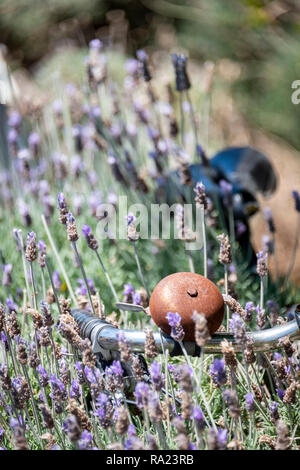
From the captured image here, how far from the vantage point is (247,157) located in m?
2.71

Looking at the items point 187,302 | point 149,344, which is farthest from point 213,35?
point 149,344

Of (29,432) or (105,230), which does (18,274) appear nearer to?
(105,230)

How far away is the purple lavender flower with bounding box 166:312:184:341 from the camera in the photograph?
4.13 ft

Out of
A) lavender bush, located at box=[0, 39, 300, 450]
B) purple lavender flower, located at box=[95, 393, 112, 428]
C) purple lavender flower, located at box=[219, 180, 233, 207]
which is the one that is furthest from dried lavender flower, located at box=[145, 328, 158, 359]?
purple lavender flower, located at box=[219, 180, 233, 207]

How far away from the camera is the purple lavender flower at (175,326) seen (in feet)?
4.13

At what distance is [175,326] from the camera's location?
1.26 metres

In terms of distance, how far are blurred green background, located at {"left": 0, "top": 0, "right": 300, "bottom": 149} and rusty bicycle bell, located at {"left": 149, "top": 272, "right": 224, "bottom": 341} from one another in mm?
2065

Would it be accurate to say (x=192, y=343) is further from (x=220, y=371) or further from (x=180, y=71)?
(x=180, y=71)

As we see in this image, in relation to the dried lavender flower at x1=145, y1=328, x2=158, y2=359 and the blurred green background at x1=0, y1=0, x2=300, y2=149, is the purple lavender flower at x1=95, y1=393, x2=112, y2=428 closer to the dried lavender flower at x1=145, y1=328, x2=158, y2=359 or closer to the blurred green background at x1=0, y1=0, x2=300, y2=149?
the dried lavender flower at x1=145, y1=328, x2=158, y2=359

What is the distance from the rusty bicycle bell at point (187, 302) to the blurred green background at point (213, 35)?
6.77ft

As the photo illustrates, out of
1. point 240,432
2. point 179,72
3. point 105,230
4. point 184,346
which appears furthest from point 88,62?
point 240,432

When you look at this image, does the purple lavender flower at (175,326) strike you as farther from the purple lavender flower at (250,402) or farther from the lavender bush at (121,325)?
the purple lavender flower at (250,402)

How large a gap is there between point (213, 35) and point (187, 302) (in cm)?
473

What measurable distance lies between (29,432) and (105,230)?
1379 mm
